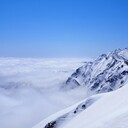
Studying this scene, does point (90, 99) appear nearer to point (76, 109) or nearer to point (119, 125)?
point (76, 109)

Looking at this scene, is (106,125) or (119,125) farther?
(106,125)

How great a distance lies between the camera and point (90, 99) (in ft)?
161

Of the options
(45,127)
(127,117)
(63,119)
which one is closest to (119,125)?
(127,117)

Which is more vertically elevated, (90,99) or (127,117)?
(90,99)

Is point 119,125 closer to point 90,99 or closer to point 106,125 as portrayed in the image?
point 106,125

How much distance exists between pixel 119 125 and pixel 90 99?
33.2 meters

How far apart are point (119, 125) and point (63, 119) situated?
32.5 meters

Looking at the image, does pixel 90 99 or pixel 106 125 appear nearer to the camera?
pixel 106 125

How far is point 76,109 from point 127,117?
108 ft

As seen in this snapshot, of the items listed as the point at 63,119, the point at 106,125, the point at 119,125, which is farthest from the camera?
the point at 63,119

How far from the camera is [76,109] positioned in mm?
49625

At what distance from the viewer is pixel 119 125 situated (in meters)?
16.2

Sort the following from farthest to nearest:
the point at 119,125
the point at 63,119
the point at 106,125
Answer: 1. the point at 63,119
2. the point at 106,125
3. the point at 119,125

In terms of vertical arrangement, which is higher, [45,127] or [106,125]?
[45,127]
